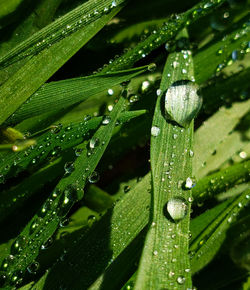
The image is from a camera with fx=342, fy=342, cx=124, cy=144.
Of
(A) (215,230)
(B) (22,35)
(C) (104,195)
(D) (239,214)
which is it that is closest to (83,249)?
(C) (104,195)

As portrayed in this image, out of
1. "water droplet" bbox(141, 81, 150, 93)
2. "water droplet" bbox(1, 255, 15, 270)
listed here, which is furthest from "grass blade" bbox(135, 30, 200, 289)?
"water droplet" bbox(1, 255, 15, 270)

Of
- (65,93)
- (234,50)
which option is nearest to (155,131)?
(65,93)

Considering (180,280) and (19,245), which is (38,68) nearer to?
(19,245)

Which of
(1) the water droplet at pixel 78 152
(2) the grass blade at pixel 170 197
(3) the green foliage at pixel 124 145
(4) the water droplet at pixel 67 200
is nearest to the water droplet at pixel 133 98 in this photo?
(3) the green foliage at pixel 124 145

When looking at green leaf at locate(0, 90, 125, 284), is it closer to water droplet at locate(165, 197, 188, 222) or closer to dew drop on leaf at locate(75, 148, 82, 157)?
dew drop on leaf at locate(75, 148, 82, 157)

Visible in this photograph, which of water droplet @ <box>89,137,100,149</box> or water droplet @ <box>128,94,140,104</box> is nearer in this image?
water droplet @ <box>89,137,100,149</box>

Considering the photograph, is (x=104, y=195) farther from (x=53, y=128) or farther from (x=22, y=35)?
(x=22, y=35)

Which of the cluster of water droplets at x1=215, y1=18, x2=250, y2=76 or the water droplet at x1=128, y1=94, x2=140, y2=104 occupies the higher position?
the water droplet at x1=128, y1=94, x2=140, y2=104
